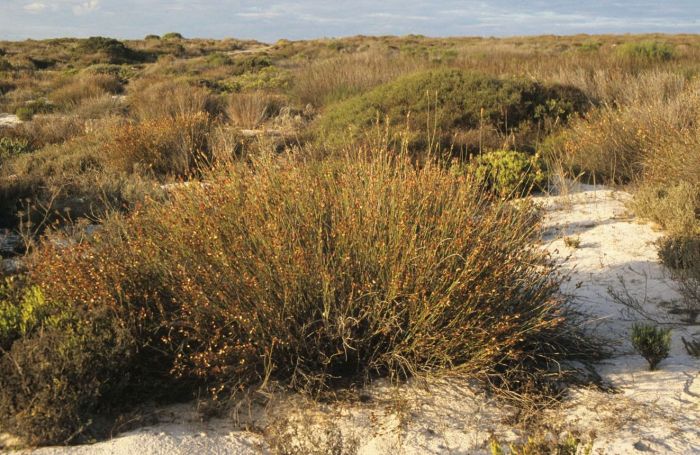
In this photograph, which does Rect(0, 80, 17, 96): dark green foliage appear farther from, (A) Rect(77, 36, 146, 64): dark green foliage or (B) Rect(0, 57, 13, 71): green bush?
(A) Rect(77, 36, 146, 64): dark green foliage

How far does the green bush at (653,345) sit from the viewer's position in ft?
11.5

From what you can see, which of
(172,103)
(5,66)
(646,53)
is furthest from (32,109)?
(646,53)

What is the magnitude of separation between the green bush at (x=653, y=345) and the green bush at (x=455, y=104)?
589 centimetres

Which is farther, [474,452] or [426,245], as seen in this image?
[426,245]

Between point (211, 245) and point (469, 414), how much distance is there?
1.65 meters

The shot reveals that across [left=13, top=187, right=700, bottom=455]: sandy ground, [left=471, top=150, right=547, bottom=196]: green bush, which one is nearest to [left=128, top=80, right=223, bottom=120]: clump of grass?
[left=471, top=150, right=547, bottom=196]: green bush

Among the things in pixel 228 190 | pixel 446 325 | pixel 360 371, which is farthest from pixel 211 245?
pixel 446 325

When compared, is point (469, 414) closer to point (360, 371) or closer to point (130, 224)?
point (360, 371)

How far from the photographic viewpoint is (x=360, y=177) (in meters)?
3.82

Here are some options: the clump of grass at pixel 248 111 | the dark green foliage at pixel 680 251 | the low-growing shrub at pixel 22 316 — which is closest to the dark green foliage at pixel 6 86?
the clump of grass at pixel 248 111

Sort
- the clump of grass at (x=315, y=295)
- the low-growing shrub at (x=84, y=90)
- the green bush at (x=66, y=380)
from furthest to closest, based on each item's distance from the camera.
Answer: the low-growing shrub at (x=84, y=90), the clump of grass at (x=315, y=295), the green bush at (x=66, y=380)

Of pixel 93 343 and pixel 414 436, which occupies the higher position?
pixel 93 343

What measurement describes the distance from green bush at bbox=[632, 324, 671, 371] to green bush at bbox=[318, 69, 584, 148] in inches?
232

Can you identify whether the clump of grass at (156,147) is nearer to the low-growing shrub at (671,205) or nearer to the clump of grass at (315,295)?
the clump of grass at (315,295)
